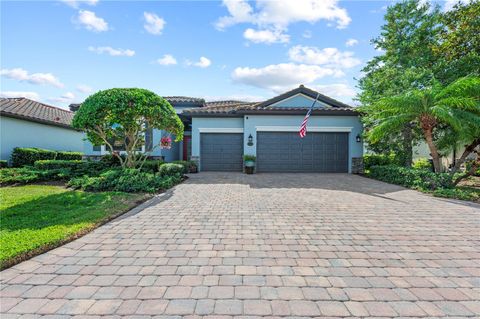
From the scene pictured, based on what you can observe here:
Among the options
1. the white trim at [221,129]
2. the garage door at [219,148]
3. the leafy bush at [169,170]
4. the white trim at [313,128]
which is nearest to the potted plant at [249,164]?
the garage door at [219,148]

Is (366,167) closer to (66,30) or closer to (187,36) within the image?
(187,36)

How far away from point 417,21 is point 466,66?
142 inches

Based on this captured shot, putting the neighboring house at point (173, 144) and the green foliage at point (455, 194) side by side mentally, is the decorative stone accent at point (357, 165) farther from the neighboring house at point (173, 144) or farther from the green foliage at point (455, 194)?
the neighboring house at point (173, 144)

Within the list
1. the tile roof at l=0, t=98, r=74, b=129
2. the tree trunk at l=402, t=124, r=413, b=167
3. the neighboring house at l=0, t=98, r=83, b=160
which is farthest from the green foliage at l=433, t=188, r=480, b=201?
the neighboring house at l=0, t=98, r=83, b=160

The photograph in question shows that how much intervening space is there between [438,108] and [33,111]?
2221 cm

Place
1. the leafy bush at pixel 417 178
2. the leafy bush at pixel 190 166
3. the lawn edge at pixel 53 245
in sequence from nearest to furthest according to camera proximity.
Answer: the lawn edge at pixel 53 245, the leafy bush at pixel 417 178, the leafy bush at pixel 190 166

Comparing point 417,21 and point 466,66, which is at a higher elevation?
point 417,21

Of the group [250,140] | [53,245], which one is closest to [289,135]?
[250,140]

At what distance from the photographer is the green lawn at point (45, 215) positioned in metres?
3.40

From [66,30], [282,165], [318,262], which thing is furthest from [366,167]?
[66,30]

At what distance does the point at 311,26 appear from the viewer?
10461 millimetres

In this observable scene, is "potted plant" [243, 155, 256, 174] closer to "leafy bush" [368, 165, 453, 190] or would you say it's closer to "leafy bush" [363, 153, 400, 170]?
"leafy bush" [368, 165, 453, 190]

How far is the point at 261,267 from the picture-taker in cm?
294

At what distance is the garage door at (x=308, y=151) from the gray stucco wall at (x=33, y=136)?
13.8m
